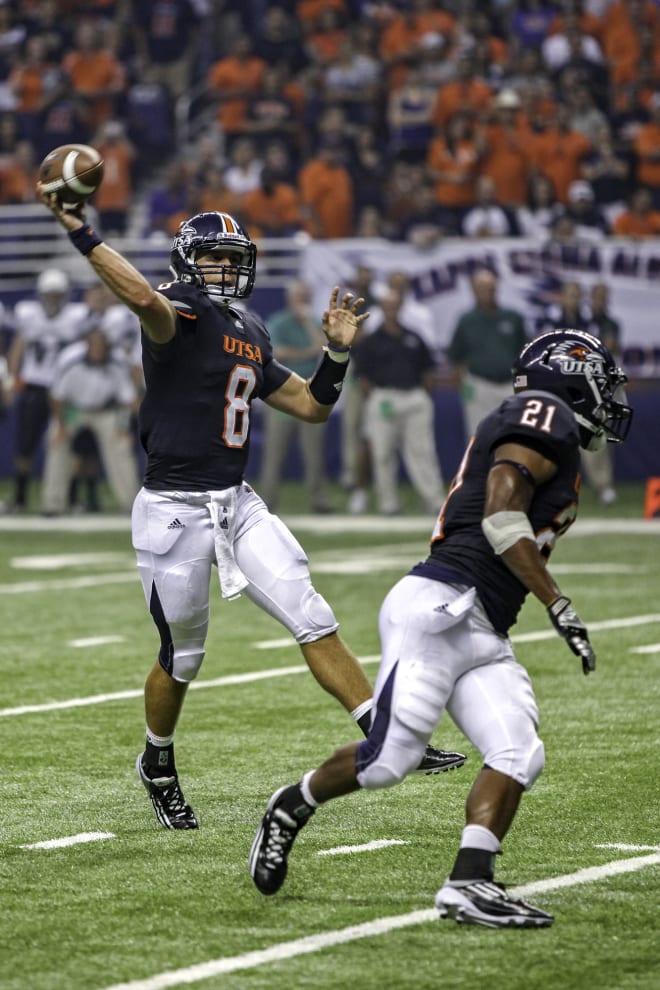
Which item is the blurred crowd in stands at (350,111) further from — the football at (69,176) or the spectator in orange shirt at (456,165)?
the football at (69,176)

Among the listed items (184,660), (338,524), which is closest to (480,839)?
(184,660)

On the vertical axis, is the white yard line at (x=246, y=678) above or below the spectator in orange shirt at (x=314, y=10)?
below

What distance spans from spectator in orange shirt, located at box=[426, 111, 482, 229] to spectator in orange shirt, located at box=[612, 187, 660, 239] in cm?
155

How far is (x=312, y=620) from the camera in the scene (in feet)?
17.7

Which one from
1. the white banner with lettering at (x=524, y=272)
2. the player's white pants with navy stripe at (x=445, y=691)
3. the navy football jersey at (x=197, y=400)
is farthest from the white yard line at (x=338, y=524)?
the player's white pants with navy stripe at (x=445, y=691)

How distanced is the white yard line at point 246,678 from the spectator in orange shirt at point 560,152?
8.67m

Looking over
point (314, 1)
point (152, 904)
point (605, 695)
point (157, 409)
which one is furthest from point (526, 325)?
point (152, 904)

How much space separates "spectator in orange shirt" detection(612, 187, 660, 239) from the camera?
17297 mm

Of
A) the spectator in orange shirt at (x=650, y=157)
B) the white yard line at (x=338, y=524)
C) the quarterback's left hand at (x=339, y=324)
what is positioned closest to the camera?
the quarterback's left hand at (x=339, y=324)

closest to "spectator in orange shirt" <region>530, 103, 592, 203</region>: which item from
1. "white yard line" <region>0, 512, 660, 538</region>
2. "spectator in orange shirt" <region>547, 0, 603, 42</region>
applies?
"spectator in orange shirt" <region>547, 0, 603, 42</region>

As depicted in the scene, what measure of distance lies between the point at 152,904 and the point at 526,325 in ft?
42.1

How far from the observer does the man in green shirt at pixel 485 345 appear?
15.6 metres

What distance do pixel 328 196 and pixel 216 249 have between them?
12.9 meters

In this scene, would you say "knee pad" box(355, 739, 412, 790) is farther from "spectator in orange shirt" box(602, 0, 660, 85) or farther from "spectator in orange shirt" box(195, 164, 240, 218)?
"spectator in orange shirt" box(602, 0, 660, 85)
